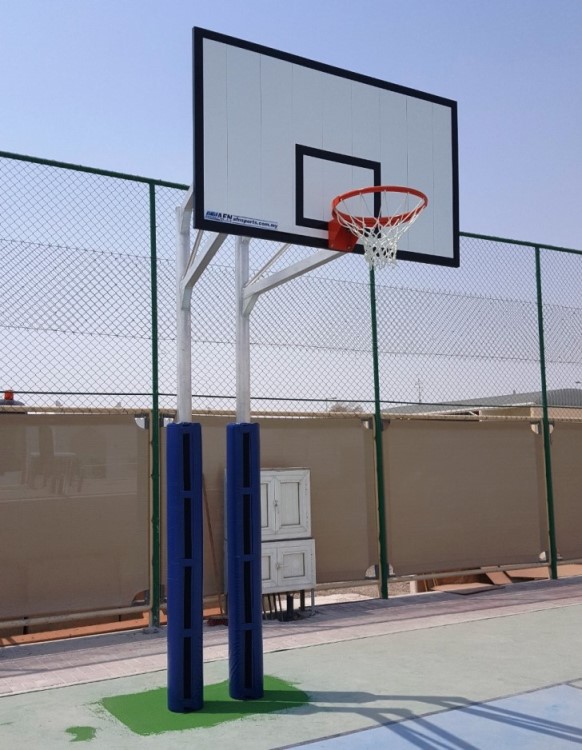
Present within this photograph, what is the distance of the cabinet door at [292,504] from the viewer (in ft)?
29.3

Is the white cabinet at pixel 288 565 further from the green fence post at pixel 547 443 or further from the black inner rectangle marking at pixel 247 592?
the green fence post at pixel 547 443

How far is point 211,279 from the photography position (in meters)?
9.07

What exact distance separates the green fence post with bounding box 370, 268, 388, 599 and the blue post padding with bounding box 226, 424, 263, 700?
13.9 feet

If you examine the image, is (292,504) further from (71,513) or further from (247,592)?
(247,592)

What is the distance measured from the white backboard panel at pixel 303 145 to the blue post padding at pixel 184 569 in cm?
162

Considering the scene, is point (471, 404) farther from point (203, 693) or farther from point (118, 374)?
point (203, 693)

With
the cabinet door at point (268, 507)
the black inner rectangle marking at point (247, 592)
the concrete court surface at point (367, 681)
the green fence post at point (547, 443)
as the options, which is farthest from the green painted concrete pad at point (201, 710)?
the green fence post at point (547, 443)

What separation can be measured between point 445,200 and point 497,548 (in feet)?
17.9

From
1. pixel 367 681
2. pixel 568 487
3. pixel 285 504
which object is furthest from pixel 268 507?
pixel 568 487

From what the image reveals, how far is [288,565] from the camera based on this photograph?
8.87 m

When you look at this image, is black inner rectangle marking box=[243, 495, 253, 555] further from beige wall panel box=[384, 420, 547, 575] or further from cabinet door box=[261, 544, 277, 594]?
beige wall panel box=[384, 420, 547, 575]

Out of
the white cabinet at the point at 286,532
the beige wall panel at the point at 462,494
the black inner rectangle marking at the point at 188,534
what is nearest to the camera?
the black inner rectangle marking at the point at 188,534

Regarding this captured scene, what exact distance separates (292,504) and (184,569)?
11.6ft

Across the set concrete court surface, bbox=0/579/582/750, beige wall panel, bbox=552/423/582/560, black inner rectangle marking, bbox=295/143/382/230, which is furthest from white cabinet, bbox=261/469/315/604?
beige wall panel, bbox=552/423/582/560
